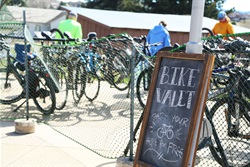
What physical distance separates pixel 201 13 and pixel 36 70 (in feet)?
14.7

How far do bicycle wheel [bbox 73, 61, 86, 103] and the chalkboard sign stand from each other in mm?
4050

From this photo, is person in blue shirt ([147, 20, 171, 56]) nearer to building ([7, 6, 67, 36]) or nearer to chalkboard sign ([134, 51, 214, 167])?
chalkboard sign ([134, 51, 214, 167])

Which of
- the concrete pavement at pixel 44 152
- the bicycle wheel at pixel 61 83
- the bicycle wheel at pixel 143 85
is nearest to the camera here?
the concrete pavement at pixel 44 152

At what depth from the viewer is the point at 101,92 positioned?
29.8ft

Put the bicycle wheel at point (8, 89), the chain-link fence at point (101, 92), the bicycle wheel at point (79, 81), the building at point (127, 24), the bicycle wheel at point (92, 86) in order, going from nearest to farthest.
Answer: the chain-link fence at point (101, 92) < the bicycle wheel at point (79, 81) < the bicycle wheel at point (92, 86) < the bicycle wheel at point (8, 89) < the building at point (127, 24)

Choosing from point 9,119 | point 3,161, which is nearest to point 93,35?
point 9,119

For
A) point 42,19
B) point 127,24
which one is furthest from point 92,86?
point 42,19

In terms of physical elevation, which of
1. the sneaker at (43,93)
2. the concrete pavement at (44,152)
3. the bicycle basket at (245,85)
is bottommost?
the concrete pavement at (44,152)

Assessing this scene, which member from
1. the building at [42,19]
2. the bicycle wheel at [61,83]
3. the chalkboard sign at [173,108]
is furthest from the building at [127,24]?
the building at [42,19]

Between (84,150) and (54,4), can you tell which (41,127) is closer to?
(84,150)

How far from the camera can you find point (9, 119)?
6.76m

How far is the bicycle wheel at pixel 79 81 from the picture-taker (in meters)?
7.34

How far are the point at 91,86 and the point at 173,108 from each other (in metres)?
4.99

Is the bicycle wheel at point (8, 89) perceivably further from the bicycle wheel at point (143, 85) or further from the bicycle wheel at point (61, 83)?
the bicycle wheel at point (143, 85)
